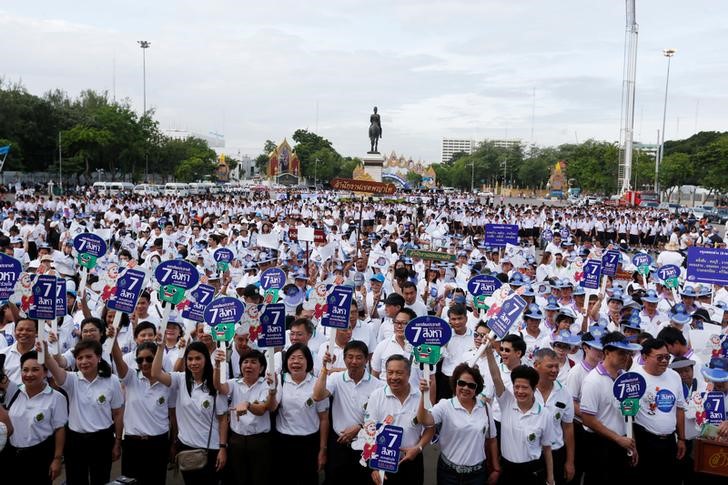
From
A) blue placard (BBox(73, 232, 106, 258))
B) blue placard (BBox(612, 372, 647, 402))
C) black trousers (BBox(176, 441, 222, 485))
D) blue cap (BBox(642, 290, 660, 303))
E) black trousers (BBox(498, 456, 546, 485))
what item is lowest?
black trousers (BBox(176, 441, 222, 485))

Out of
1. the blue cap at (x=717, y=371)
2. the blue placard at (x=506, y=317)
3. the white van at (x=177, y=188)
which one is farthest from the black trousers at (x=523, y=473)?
the white van at (x=177, y=188)

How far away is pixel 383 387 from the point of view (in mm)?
4637

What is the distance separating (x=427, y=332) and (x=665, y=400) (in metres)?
2.07

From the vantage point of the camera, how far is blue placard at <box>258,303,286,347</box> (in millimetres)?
4734

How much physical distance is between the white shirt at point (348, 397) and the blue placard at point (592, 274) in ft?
16.2

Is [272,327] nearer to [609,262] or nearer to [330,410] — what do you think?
[330,410]

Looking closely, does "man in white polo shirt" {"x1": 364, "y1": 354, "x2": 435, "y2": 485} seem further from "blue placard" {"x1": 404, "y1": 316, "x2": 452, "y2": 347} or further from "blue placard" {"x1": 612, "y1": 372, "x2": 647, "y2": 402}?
"blue placard" {"x1": 612, "y1": 372, "x2": 647, "y2": 402}

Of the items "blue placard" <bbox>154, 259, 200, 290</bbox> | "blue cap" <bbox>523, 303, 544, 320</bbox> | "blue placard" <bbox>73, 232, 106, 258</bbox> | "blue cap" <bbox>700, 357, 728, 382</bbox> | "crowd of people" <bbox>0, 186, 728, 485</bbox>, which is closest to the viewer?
"crowd of people" <bbox>0, 186, 728, 485</bbox>

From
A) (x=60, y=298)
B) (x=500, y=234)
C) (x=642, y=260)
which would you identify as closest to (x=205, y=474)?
(x=60, y=298)

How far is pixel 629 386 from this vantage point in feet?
15.2

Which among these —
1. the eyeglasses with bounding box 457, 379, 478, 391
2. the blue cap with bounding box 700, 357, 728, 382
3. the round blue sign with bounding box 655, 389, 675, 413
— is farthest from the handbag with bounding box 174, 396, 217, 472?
the blue cap with bounding box 700, 357, 728, 382

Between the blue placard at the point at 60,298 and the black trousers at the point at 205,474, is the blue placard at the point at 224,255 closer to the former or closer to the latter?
the blue placard at the point at 60,298

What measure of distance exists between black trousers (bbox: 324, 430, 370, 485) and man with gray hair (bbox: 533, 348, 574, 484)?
1.45 metres

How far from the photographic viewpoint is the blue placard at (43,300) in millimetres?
4793
